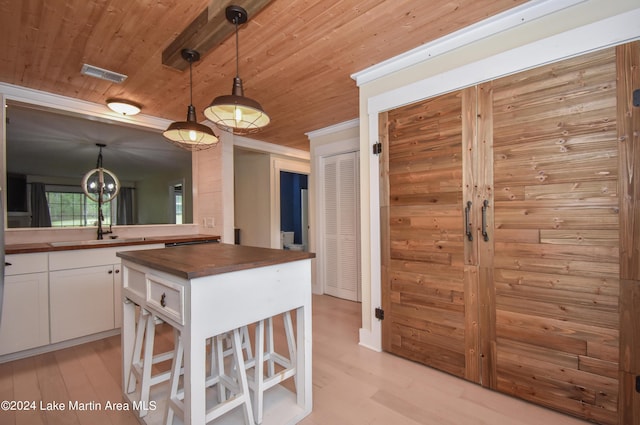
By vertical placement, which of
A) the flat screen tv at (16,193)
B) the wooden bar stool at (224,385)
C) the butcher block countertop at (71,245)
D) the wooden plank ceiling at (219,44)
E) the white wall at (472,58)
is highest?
the wooden plank ceiling at (219,44)

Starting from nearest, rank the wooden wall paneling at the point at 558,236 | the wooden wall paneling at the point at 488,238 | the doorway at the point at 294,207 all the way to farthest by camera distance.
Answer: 1. the wooden wall paneling at the point at 558,236
2. the wooden wall paneling at the point at 488,238
3. the doorway at the point at 294,207

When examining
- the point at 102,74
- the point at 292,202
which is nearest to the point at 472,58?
the point at 102,74

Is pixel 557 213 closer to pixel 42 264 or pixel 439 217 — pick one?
pixel 439 217

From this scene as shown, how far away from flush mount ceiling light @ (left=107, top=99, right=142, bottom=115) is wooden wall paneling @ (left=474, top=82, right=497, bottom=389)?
→ 328 centimetres

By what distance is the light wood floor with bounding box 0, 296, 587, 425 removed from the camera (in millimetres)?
1584

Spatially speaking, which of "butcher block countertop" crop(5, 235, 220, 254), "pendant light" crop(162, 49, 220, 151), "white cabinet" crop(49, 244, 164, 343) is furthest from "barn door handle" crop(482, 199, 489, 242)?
"white cabinet" crop(49, 244, 164, 343)

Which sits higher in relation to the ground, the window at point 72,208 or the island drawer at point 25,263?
the window at point 72,208

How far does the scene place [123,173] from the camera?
132 inches

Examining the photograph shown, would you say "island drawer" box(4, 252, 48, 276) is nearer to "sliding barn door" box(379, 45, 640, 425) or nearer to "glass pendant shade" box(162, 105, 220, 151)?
"glass pendant shade" box(162, 105, 220, 151)

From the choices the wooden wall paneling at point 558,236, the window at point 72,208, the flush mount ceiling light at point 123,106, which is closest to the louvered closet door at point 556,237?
the wooden wall paneling at point 558,236

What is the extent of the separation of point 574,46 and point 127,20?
2.65 metres

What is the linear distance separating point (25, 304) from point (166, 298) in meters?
1.97

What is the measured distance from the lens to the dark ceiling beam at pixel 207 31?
1564 millimetres

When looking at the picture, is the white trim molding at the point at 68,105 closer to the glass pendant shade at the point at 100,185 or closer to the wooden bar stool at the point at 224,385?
the glass pendant shade at the point at 100,185
